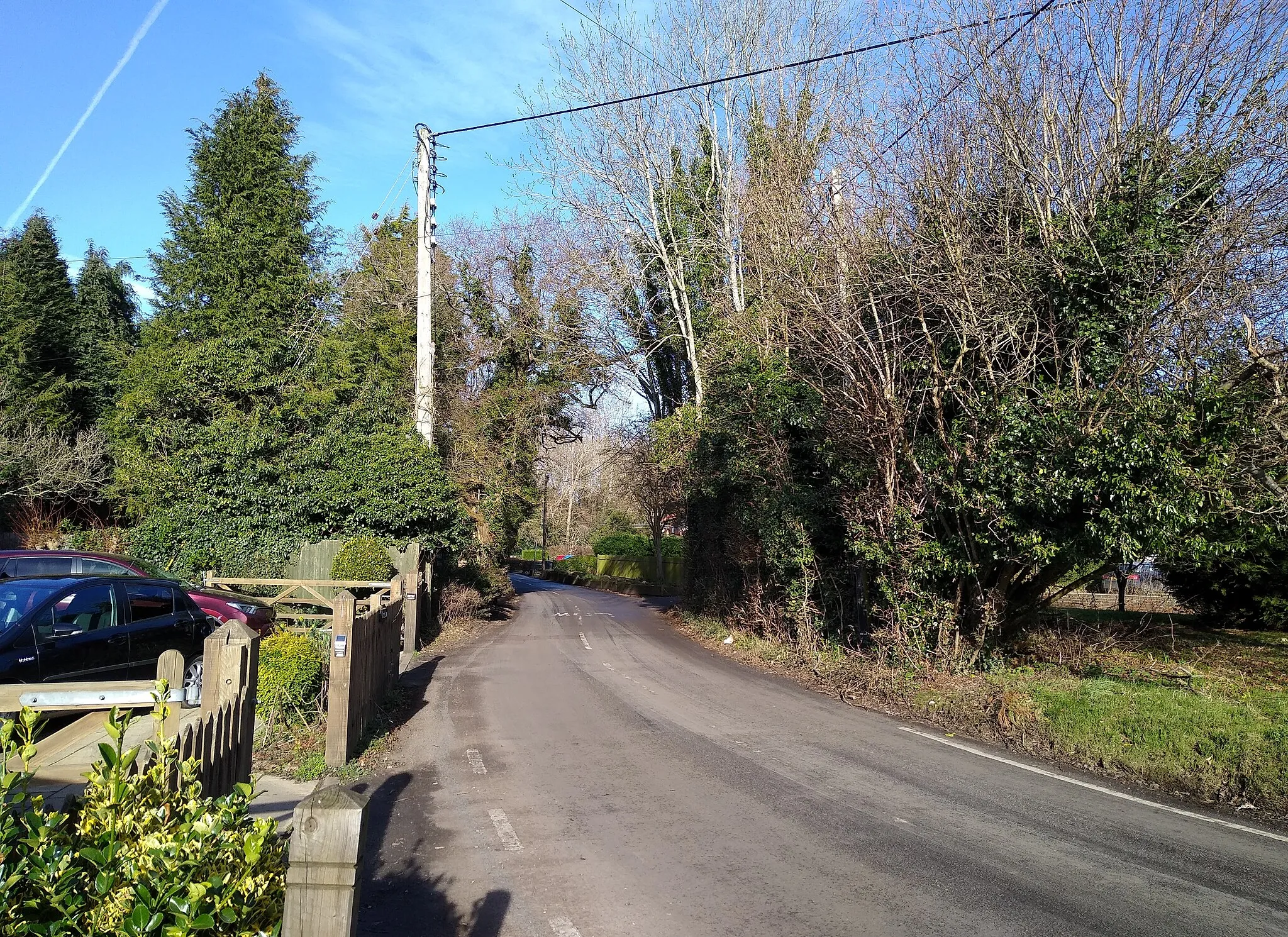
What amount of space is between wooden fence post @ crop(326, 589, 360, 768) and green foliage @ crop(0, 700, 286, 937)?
15.7 ft

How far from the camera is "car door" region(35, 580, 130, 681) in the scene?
7.82 m

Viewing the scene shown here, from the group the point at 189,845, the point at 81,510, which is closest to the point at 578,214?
the point at 81,510

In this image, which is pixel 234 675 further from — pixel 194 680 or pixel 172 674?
pixel 194 680

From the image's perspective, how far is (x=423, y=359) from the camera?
20562 mm

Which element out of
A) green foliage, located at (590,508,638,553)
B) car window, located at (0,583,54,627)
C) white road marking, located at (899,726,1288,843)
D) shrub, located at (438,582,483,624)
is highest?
green foliage, located at (590,508,638,553)

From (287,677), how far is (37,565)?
5869mm

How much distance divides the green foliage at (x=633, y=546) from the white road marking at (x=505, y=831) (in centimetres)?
4160

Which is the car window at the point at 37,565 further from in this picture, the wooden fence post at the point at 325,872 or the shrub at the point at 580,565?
the shrub at the point at 580,565

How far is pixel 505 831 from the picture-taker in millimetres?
6219

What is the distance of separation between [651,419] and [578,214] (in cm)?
870

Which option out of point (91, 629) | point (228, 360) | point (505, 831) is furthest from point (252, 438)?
point (505, 831)

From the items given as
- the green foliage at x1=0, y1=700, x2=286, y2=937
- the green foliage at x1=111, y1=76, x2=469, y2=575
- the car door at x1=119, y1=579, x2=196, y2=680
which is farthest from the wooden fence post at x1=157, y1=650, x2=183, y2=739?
the green foliage at x1=111, y1=76, x2=469, y2=575

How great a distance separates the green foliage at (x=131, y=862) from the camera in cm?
246

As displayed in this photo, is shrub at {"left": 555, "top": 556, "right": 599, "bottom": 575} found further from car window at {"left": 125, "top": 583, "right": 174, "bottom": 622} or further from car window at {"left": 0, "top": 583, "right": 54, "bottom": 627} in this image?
car window at {"left": 0, "top": 583, "right": 54, "bottom": 627}
